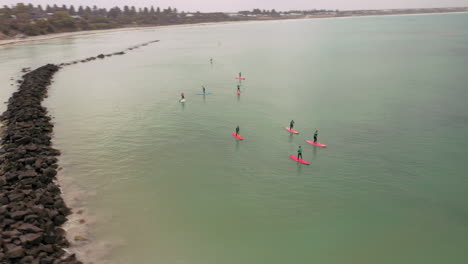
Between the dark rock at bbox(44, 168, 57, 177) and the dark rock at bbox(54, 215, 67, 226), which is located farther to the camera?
the dark rock at bbox(44, 168, 57, 177)

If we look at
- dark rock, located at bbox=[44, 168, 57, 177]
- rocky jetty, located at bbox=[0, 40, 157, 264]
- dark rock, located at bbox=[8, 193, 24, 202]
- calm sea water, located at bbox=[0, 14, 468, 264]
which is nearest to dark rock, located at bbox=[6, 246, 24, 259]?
rocky jetty, located at bbox=[0, 40, 157, 264]

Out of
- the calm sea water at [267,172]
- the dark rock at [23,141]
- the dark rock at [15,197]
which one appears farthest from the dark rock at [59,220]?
the dark rock at [23,141]

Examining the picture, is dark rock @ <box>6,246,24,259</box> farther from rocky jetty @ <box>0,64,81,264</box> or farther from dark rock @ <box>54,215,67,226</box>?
dark rock @ <box>54,215,67,226</box>

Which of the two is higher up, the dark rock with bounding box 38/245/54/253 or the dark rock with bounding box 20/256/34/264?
the dark rock with bounding box 20/256/34/264

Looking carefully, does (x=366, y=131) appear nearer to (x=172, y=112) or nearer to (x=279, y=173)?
(x=279, y=173)

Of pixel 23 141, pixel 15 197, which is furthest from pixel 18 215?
pixel 23 141

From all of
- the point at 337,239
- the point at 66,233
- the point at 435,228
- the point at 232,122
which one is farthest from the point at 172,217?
the point at 232,122
